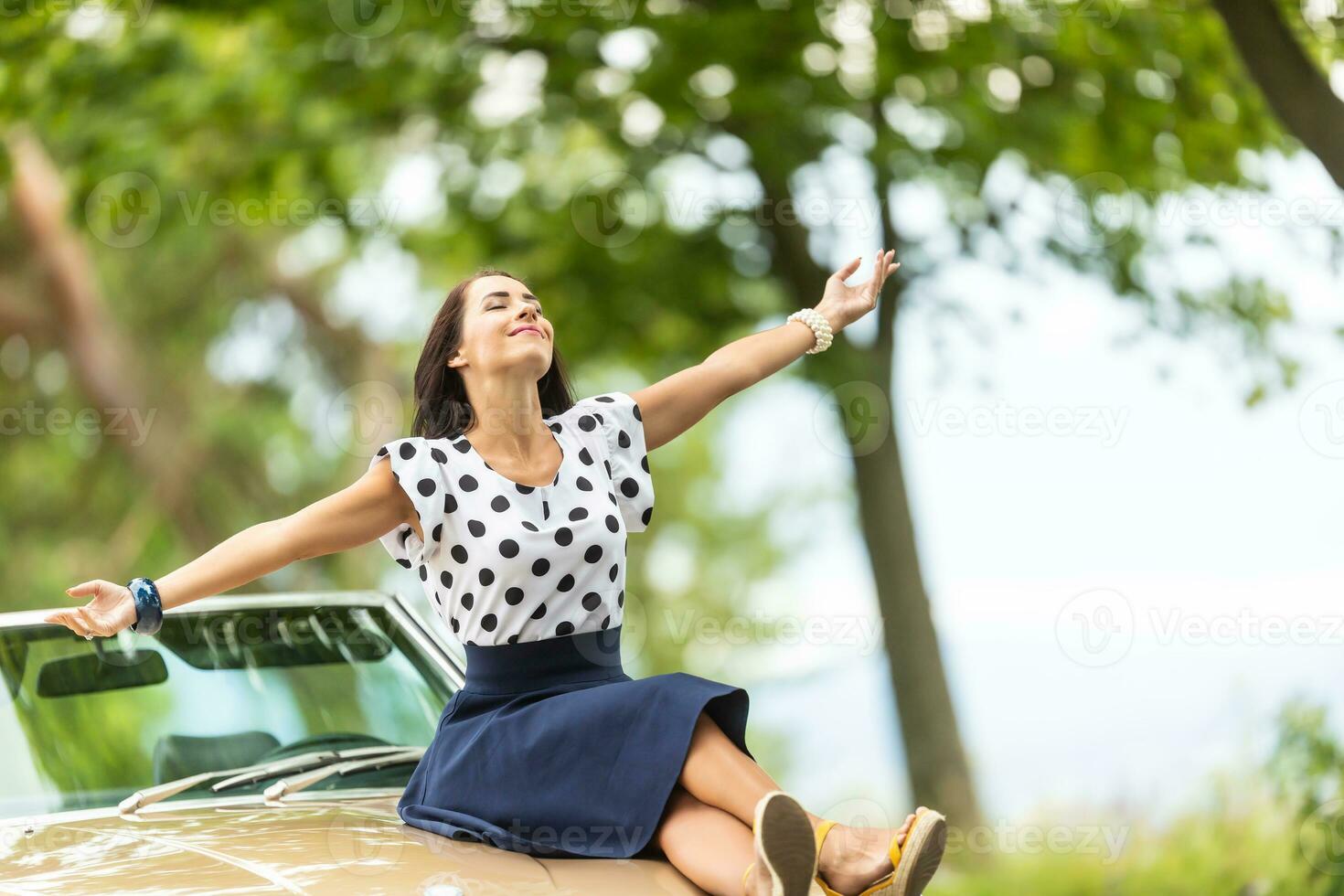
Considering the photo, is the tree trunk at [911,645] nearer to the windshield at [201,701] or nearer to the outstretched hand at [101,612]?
the windshield at [201,701]

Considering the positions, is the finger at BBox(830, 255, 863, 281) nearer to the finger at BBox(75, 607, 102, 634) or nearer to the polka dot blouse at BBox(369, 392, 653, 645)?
the polka dot blouse at BBox(369, 392, 653, 645)

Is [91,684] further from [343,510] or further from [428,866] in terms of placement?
[428,866]

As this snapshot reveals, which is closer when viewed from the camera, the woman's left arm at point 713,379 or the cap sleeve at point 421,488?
the cap sleeve at point 421,488

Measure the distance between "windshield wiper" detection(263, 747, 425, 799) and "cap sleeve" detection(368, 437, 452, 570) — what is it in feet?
2.27

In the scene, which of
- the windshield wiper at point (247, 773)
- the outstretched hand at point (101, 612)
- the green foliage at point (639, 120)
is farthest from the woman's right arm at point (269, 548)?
the green foliage at point (639, 120)

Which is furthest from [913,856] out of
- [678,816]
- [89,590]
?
[89,590]

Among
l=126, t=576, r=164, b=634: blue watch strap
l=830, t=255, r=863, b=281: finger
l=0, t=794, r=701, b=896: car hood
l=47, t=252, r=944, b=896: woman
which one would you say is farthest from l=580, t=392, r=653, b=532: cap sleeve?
l=126, t=576, r=164, b=634: blue watch strap

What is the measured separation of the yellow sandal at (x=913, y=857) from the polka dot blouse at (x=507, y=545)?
85cm

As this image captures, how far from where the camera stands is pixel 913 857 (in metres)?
2.56

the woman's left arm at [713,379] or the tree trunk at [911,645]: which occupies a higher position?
the woman's left arm at [713,379]

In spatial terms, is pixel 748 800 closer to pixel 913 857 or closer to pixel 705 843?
pixel 705 843

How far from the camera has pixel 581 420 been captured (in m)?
3.46

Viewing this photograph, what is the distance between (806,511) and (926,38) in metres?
15.4

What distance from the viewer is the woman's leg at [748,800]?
102 inches
